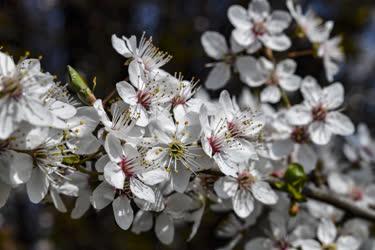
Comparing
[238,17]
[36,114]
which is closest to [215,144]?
[36,114]

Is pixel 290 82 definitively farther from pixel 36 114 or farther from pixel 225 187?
pixel 36 114

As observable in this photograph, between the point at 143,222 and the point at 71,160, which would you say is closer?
the point at 71,160

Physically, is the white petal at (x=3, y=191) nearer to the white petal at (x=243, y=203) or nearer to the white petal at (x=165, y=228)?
the white petal at (x=165, y=228)

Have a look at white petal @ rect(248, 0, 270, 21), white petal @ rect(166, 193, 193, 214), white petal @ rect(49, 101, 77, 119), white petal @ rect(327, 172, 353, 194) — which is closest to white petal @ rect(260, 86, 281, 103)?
white petal @ rect(248, 0, 270, 21)

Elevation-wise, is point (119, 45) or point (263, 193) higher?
point (119, 45)

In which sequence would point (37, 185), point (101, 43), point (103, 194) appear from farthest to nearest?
point (101, 43) → point (103, 194) → point (37, 185)

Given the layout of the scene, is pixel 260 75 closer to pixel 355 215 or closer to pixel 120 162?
pixel 355 215
